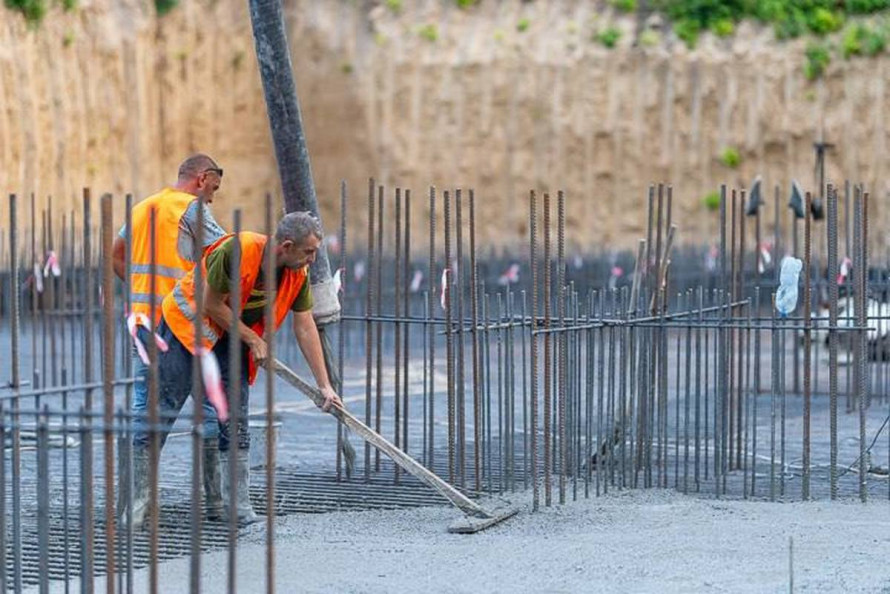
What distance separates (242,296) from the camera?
26.1 feet

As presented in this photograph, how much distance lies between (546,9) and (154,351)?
24327 mm

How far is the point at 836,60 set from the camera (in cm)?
2775

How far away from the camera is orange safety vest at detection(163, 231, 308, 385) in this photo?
306 inches

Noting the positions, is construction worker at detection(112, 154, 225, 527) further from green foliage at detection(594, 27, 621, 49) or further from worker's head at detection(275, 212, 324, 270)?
green foliage at detection(594, 27, 621, 49)

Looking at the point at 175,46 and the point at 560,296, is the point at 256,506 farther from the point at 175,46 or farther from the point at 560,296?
the point at 175,46

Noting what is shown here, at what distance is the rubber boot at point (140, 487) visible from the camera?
813 centimetres

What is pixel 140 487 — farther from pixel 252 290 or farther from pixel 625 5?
pixel 625 5

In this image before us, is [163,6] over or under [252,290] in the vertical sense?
over

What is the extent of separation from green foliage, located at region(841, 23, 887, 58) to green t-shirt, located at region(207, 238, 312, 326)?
2083cm

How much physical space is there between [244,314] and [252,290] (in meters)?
0.19

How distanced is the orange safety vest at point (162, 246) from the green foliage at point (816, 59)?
20615mm

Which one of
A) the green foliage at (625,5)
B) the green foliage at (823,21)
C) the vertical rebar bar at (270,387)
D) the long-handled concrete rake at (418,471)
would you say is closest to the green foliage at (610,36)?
the green foliage at (625,5)

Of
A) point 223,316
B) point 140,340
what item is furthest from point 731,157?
point 223,316

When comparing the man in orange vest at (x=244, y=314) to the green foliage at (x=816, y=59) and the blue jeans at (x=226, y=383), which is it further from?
the green foliage at (x=816, y=59)
